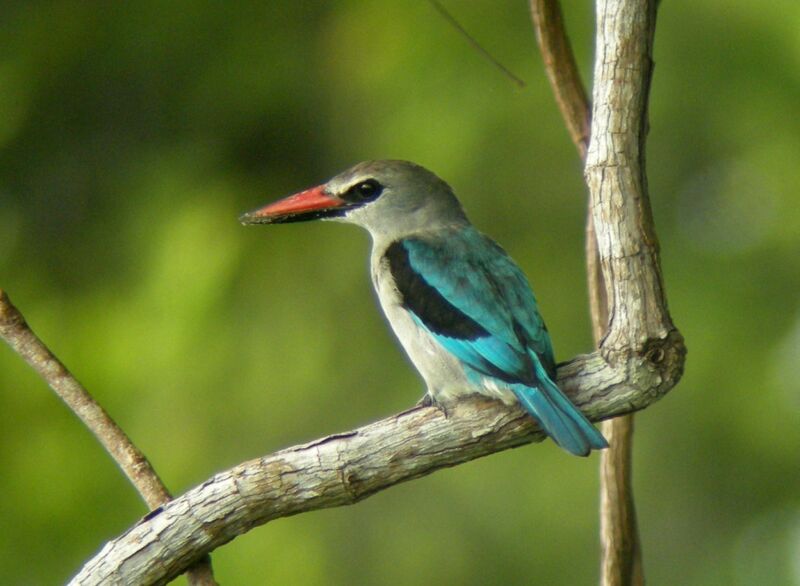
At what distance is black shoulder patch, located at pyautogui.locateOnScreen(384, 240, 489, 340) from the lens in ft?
9.36

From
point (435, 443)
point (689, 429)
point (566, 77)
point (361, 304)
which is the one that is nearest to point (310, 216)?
point (566, 77)

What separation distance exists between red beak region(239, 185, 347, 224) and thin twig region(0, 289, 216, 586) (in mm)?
821

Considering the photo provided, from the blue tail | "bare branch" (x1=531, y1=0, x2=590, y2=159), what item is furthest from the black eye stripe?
the blue tail

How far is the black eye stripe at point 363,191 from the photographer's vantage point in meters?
3.32

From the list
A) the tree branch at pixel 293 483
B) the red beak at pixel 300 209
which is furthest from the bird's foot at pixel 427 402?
the red beak at pixel 300 209

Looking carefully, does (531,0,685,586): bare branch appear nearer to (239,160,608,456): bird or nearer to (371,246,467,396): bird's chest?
(239,160,608,456): bird

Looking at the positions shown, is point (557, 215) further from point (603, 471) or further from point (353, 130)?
point (603, 471)

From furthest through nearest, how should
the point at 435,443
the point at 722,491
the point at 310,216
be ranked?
the point at 722,491 < the point at 310,216 < the point at 435,443

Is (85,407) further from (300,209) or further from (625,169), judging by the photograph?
(625,169)

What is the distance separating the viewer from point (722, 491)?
4492 mm

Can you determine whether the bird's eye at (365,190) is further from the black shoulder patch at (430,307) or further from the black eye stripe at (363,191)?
the black shoulder patch at (430,307)

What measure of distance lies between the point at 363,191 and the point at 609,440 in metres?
1.01

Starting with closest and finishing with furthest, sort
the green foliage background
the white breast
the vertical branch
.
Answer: the vertical branch, the white breast, the green foliage background

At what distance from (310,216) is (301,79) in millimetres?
1971
